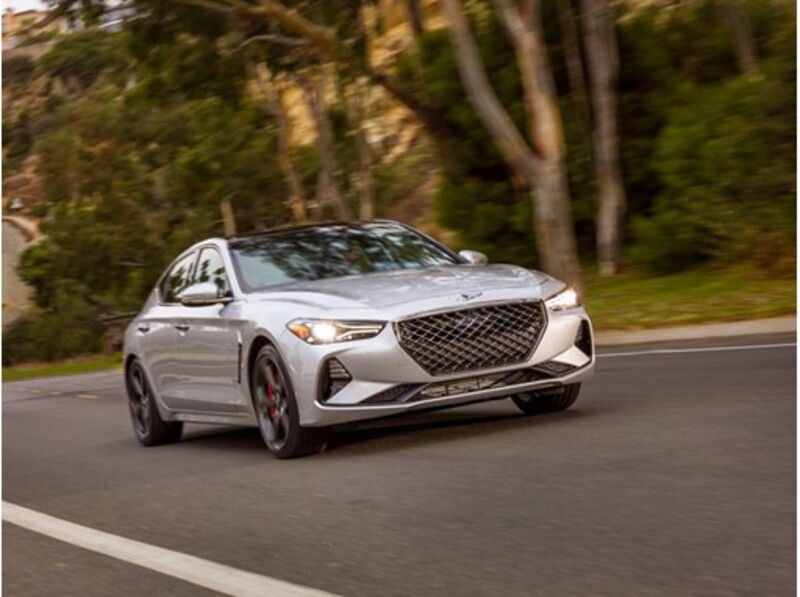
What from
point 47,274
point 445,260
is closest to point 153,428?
point 445,260

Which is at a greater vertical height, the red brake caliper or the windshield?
the windshield

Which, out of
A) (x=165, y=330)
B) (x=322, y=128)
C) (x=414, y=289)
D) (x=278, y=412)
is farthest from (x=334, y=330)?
(x=322, y=128)

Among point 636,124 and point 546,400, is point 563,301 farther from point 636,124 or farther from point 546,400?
point 636,124

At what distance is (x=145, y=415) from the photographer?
13477 mm

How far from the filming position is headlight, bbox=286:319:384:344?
33.2 feet

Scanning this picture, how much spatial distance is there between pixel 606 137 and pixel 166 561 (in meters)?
22.4

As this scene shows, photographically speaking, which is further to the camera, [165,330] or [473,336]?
[165,330]

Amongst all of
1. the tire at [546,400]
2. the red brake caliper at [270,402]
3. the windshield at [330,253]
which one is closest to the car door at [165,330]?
the windshield at [330,253]

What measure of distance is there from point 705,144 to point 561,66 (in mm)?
5764

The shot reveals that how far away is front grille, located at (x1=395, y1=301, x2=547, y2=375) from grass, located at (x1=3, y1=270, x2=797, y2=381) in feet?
28.7

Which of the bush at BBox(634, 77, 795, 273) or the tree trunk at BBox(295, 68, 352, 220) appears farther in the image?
the tree trunk at BBox(295, 68, 352, 220)

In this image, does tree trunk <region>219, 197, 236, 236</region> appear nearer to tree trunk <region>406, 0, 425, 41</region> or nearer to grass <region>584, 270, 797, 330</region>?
tree trunk <region>406, 0, 425, 41</region>

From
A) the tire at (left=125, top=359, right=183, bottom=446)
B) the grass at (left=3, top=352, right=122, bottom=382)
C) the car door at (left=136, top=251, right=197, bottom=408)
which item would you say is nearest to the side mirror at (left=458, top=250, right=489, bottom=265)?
the car door at (left=136, top=251, right=197, bottom=408)

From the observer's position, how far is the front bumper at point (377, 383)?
1008 cm
